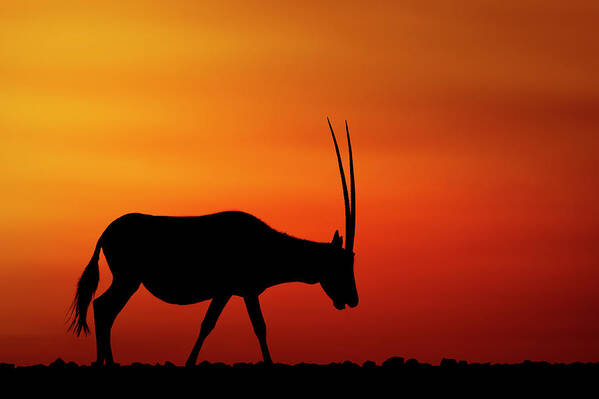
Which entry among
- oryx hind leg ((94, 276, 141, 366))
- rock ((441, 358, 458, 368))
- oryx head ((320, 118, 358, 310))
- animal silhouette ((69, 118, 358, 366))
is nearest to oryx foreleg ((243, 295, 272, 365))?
animal silhouette ((69, 118, 358, 366))

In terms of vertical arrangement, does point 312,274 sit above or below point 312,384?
above

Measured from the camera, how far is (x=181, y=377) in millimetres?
17281

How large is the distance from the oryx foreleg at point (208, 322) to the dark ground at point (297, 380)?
0.76m

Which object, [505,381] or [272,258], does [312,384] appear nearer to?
[505,381]

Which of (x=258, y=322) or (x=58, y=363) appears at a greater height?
(x=258, y=322)

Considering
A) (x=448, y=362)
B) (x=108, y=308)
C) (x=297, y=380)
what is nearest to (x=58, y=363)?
(x=108, y=308)

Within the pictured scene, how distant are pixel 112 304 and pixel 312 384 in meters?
6.55

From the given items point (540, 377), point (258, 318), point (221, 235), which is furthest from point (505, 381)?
point (221, 235)

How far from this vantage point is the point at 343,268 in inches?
862

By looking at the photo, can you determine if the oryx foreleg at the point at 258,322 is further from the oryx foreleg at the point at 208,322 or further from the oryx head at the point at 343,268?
the oryx head at the point at 343,268

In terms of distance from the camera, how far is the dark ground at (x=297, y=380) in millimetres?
16375

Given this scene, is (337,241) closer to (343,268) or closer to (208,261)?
(343,268)

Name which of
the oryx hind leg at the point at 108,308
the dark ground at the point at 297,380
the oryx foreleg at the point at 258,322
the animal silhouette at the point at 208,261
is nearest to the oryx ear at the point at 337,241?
the animal silhouette at the point at 208,261

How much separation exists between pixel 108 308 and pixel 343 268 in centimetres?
497
